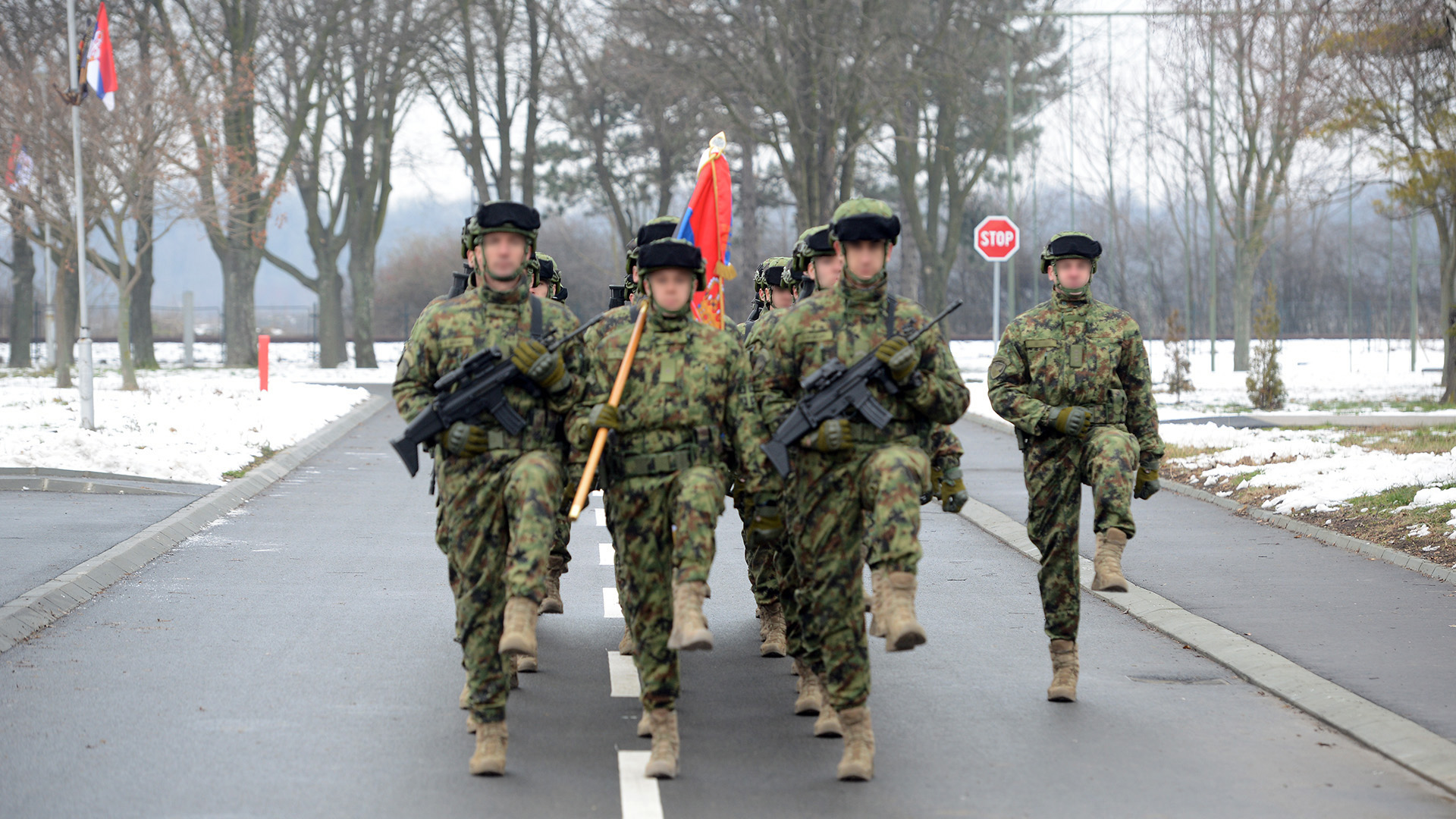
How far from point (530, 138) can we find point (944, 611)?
111 ft

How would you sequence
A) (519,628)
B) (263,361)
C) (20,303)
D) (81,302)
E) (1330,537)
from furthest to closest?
1. (20,303)
2. (263,361)
3. (81,302)
4. (1330,537)
5. (519,628)

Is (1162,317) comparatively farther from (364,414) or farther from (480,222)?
(480,222)

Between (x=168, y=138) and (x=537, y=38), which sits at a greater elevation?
(x=537, y=38)

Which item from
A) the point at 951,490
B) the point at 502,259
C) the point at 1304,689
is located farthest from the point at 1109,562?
the point at 502,259

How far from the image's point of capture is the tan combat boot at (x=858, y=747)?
214 inches

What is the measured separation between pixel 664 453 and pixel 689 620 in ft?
2.28

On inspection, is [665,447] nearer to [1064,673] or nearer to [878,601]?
[878,601]

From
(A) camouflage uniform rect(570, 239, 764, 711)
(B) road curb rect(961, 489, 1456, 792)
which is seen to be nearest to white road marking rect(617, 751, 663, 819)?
(A) camouflage uniform rect(570, 239, 764, 711)

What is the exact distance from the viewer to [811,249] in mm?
7039

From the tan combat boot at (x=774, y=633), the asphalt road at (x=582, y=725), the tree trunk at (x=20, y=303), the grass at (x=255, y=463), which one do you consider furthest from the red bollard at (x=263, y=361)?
the tan combat boot at (x=774, y=633)

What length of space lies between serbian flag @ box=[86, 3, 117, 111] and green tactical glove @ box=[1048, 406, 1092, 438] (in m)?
18.3

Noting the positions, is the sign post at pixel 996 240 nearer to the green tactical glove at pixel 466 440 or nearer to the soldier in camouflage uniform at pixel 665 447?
the soldier in camouflage uniform at pixel 665 447

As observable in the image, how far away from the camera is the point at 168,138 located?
25.8 metres

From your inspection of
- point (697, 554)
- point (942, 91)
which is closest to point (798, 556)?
point (697, 554)
